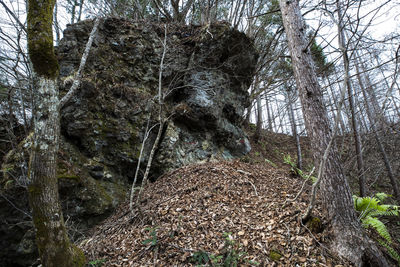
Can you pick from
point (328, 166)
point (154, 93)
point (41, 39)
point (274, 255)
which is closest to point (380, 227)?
point (328, 166)

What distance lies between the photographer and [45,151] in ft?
8.07

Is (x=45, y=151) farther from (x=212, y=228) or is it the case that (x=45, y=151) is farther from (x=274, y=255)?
(x=274, y=255)

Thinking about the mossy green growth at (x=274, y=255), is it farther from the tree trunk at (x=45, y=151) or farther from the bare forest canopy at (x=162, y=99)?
the tree trunk at (x=45, y=151)

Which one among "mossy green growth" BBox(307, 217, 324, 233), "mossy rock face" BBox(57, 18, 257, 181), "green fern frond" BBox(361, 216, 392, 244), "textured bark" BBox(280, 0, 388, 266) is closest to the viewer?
"textured bark" BBox(280, 0, 388, 266)

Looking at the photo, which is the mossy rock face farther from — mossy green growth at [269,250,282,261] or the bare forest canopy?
mossy green growth at [269,250,282,261]

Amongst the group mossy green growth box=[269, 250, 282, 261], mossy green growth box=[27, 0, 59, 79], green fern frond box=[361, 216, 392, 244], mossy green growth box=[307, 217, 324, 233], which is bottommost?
mossy green growth box=[269, 250, 282, 261]

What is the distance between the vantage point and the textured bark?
245cm

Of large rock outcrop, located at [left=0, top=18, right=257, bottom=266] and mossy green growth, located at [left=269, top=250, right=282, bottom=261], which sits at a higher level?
large rock outcrop, located at [left=0, top=18, right=257, bottom=266]

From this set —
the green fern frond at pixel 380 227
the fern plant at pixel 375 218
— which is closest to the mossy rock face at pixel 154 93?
the fern plant at pixel 375 218

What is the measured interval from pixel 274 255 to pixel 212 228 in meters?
1.02

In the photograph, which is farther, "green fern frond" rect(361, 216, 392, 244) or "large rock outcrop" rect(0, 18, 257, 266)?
"large rock outcrop" rect(0, 18, 257, 266)

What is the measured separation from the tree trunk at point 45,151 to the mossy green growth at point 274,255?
275cm

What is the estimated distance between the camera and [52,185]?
2445 millimetres

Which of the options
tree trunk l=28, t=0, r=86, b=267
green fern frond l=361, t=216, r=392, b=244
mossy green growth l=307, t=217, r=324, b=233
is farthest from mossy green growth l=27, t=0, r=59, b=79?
green fern frond l=361, t=216, r=392, b=244
